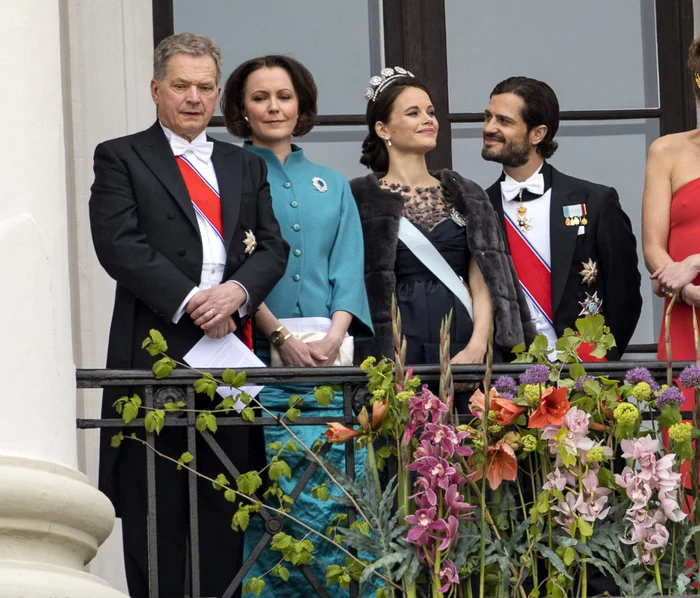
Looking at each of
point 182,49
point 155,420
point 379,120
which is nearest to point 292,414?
point 155,420

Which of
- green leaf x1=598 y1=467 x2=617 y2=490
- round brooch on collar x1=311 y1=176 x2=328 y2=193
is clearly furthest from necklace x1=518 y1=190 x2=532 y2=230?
green leaf x1=598 y1=467 x2=617 y2=490

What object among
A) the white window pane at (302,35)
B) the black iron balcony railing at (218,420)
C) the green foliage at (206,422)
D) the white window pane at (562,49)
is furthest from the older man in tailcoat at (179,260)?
the white window pane at (562,49)

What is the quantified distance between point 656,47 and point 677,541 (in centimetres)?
335

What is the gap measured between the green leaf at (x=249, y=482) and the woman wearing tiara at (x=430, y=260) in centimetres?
108

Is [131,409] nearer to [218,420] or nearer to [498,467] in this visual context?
[218,420]

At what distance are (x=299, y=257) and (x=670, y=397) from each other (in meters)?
1.52

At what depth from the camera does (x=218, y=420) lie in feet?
16.5

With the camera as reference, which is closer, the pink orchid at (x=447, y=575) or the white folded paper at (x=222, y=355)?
the pink orchid at (x=447, y=575)

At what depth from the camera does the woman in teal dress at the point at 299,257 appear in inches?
218

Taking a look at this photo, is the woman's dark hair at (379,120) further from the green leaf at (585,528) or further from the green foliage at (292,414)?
the green leaf at (585,528)

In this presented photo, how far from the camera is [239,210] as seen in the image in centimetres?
558

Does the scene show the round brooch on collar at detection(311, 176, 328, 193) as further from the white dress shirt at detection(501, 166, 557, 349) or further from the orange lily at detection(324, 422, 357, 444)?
the orange lily at detection(324, 422, 357, 444)

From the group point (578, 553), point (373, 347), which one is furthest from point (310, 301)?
point (578, 553)

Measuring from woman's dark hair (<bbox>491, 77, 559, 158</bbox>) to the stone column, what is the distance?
88.6 inches
